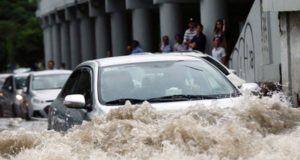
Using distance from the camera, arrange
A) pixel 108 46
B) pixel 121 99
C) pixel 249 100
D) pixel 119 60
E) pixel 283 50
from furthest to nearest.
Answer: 1. pixel 108 46
2. pixel 283 50
3. pixel 119 60
4. pixel 121 99
5. pixel 249 100

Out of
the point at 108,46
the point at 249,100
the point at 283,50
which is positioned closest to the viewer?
the point at 249,100

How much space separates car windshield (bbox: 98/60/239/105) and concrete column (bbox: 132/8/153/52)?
18401 mm

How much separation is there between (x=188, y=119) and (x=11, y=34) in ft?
174

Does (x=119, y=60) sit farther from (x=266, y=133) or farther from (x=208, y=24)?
(x=208, y=24)

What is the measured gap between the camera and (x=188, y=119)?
7.47 metres

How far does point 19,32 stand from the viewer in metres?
60.7

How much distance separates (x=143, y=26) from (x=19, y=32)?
3354 cm

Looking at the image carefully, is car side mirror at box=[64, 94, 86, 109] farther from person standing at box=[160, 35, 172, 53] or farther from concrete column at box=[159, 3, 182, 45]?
concrete column at box=[159, 3, 182, 45]

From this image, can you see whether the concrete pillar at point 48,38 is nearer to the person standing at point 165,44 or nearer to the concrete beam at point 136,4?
the concrete beam at point 136,4

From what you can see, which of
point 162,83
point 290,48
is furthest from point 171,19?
point 162,83

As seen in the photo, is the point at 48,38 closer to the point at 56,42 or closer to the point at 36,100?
the point at 56,42

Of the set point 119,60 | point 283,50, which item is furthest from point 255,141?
point 283,50

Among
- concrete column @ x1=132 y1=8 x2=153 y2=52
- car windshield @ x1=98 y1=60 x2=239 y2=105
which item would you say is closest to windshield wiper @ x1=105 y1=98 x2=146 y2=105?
car windshield @ x1=98 y1=60 x2=239 y2=105

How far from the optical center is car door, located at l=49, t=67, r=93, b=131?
31.4 feet
